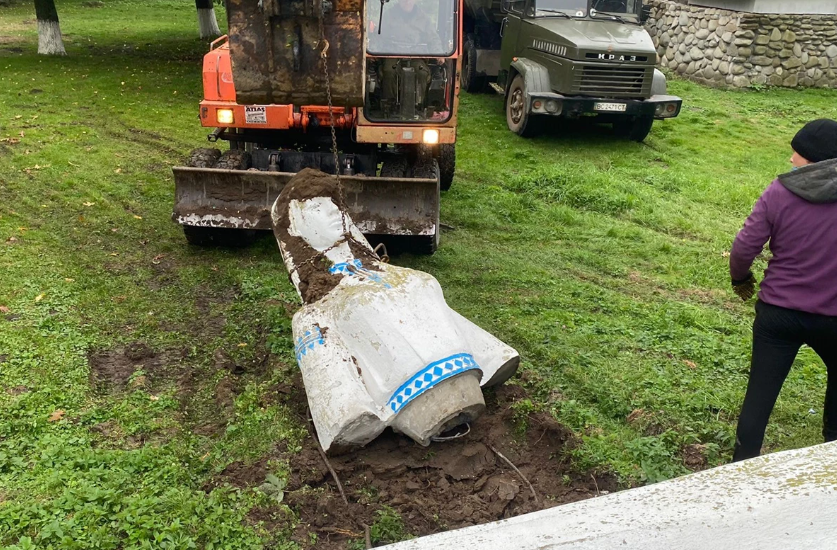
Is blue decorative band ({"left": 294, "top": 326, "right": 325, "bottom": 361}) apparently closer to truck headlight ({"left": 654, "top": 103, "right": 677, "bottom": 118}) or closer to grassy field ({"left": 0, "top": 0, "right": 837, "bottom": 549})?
grassy field ({"left": 0, "top": 0, "right": 837, "bottom": 549})

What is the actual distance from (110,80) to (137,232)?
893 centimetres

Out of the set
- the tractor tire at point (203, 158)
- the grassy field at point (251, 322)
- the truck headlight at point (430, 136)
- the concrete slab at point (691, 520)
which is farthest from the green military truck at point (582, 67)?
the concrete slab at point (691, 520)

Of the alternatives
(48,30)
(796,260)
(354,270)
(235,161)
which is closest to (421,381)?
(354,270)

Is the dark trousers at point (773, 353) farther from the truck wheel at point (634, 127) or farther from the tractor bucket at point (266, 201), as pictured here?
the truck wheel at point (634, 127)

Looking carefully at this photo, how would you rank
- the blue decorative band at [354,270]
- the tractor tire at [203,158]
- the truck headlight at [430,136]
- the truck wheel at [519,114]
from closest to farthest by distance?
1. the blue decorative band at [354,270]
2. the tractor tire at [203,158]
3. the truck headlight at [430,136]
4. the truck wheel at [519,114]

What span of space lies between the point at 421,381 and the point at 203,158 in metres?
4.01

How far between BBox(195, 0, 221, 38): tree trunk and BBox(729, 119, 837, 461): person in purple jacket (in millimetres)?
18428

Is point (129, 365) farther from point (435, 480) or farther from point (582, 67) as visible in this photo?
point (582, 67)

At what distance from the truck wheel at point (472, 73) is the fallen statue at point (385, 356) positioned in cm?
1102

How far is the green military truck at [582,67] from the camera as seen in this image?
11.0 metres

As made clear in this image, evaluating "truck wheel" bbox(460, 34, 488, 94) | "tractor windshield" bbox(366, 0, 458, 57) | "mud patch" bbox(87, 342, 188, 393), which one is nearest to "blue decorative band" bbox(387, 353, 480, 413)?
"mud patch" bbox(87, 342, 188, 393)

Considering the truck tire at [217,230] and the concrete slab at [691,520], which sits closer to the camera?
the concrete slab at [691,520]

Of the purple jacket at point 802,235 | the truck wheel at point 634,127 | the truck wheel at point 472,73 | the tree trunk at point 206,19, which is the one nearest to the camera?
the purple jacket at point 802,235

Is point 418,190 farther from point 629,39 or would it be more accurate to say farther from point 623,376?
point 629,39
